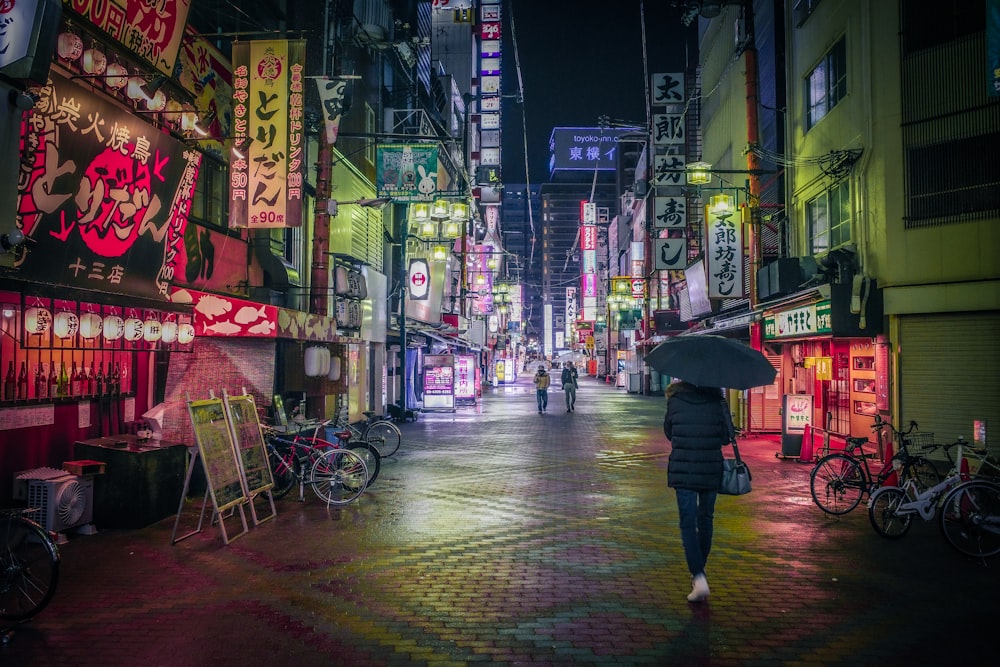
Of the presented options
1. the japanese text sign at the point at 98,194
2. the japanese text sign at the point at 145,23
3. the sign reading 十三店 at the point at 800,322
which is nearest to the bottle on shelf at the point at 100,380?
the japanese text sign at the point at 98,194

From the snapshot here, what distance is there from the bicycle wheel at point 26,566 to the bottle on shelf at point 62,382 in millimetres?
3877

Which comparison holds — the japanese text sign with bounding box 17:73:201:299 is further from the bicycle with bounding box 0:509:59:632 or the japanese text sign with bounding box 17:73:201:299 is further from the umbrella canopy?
the umbrella canopy

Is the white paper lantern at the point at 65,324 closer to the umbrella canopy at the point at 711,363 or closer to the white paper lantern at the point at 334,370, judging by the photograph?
the umbrella canopy at the point at 711,363

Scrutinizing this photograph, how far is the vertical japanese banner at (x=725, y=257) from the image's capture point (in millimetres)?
20281

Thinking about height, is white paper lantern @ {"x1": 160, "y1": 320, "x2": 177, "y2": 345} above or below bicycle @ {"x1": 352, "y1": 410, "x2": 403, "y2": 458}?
above

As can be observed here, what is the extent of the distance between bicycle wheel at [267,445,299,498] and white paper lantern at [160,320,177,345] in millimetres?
2125

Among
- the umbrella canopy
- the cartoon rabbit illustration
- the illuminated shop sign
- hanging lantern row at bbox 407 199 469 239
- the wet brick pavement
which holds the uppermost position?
the illuminated shop sign

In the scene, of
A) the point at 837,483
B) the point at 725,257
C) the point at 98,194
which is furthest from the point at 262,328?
the point at 725,257

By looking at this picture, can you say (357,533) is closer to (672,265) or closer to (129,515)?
(129,515)

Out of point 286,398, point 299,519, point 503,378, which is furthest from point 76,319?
point 503,378

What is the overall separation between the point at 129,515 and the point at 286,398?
249 inches

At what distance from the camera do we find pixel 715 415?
6.36m

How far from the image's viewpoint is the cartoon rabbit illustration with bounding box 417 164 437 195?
19.1 meters

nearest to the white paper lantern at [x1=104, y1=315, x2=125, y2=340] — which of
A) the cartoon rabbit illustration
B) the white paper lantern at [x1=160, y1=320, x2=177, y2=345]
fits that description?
the white paper lantern at [x1=160, y1=320, x2=177, y2=345]
